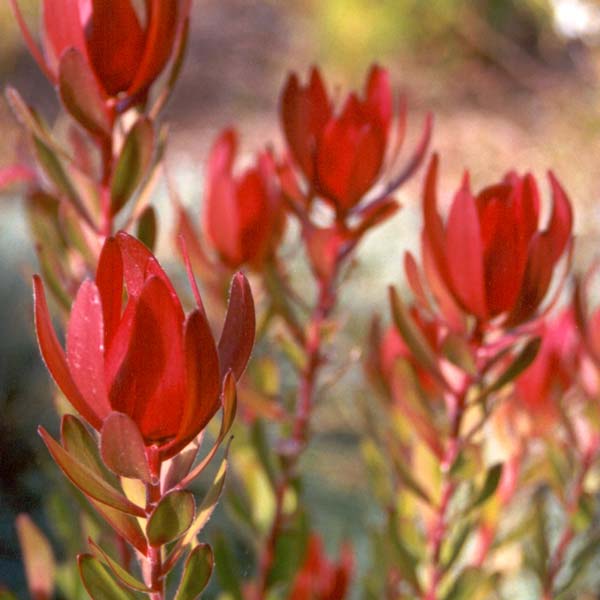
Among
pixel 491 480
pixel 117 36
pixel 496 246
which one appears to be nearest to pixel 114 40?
pixel 117 36

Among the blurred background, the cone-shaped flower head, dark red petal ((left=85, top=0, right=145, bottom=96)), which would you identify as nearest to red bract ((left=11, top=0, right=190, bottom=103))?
dark red petal ((left=85, top=0, right=145, bottom=96))

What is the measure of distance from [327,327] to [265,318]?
61 millimetres

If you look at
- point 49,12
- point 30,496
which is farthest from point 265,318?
point 30,496

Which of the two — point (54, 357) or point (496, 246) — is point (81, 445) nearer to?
point (54, 357)

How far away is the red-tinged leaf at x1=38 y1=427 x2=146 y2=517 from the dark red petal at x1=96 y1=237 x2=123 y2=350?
5 centimetres

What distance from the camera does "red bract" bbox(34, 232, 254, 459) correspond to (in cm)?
33

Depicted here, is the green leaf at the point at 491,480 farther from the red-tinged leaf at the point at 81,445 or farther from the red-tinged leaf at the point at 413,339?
the red-tinged leaf at the point at 81,445

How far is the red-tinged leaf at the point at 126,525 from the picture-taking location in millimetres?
366

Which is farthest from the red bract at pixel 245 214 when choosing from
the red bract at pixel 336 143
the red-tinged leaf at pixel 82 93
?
the red-tinged leaf at pixel 82 93

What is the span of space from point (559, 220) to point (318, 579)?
1.02 feet

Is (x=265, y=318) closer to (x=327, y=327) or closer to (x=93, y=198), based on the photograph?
(x=327, y=327)

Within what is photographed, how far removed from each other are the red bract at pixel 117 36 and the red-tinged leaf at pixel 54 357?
0.59 feet

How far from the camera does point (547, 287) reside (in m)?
0.48

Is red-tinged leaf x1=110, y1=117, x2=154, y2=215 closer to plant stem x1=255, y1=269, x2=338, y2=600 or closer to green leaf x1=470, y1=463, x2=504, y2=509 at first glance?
plant stem x1=255, y1=269, x2=338, y2=600
